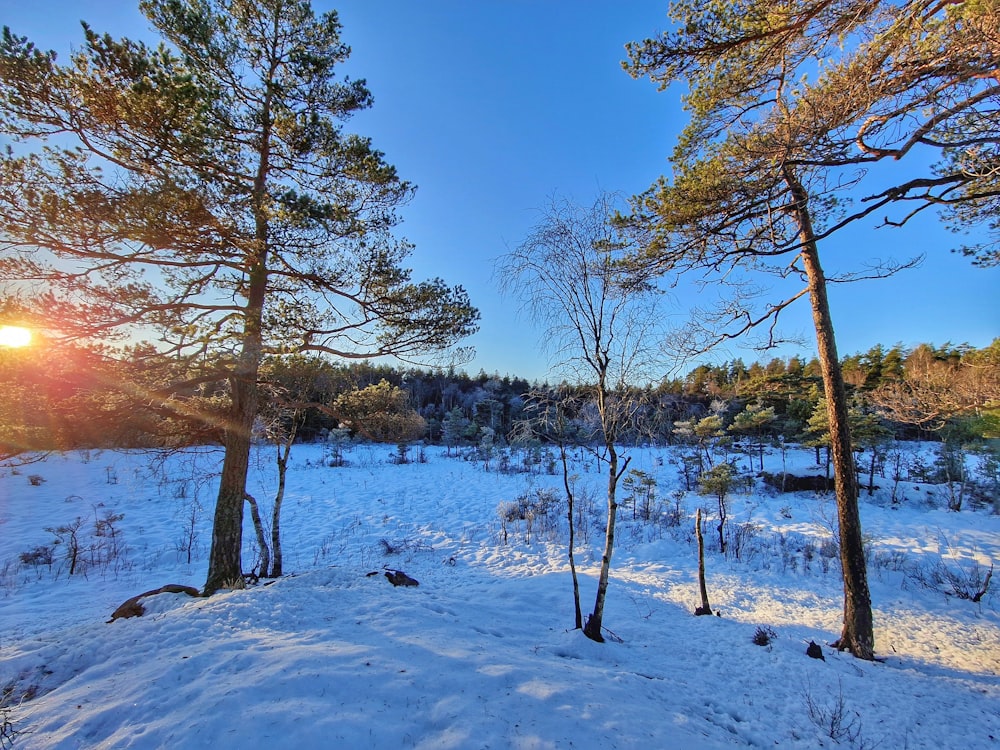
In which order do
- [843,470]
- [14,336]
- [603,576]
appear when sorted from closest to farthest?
[14,336], [603,576], [843,470]

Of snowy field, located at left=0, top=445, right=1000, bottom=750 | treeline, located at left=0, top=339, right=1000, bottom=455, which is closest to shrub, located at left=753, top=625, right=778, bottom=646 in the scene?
snowy field, located at left=0, top=445, right=1000, bottom=750

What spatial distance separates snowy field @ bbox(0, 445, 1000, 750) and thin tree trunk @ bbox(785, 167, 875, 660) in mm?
369

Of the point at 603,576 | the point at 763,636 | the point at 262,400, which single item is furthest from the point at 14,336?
the point at 763,636

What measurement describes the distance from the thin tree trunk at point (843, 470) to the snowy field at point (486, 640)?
1.21ft

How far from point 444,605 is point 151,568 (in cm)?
702

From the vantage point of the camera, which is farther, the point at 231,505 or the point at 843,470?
the point at 231,505

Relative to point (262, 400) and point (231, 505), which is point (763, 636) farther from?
point (262, 400)

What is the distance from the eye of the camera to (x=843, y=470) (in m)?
4.92

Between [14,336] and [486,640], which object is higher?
[14,336]

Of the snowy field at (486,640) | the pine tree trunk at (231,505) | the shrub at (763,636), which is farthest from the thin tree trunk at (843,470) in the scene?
the pine tree trunk at (231,505)

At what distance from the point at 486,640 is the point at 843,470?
4.75 m

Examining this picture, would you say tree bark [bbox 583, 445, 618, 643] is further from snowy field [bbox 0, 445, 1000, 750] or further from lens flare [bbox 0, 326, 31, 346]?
lens flare [bbox 0, 326, 31, 346]

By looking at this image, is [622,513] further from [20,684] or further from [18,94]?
[18,94]

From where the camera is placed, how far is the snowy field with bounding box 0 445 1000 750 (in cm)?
249
